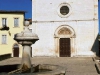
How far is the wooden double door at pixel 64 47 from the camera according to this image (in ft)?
86.8

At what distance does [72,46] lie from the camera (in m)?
26.1

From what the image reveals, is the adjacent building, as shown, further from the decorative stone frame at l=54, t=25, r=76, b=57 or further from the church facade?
the decorative stone frame at l=54, t=25, r=76, b=57

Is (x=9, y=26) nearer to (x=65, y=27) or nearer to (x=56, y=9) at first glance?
(x=56, y=9)

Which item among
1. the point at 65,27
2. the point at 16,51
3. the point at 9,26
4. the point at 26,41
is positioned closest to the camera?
the point at 26,41

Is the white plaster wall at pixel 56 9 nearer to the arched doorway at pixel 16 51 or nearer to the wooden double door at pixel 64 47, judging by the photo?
the wooden double door at pixel 64 47

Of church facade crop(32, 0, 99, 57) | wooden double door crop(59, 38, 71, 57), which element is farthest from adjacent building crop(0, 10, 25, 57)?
wooden double door crop(59, 38, 71, 57)

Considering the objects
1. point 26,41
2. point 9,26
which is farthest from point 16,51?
point 26,41

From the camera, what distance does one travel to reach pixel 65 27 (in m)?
26.5

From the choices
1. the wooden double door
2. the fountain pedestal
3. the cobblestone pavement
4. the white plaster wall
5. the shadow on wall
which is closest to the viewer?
the fountain pedestal

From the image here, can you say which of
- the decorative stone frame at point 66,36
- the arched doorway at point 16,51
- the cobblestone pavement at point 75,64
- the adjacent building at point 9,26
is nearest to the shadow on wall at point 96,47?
the decorative stone frame at point 66,36

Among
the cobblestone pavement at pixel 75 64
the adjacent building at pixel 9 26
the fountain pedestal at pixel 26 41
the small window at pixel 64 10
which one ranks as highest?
the small window at pixel 64 10

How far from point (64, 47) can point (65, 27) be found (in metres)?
2.51

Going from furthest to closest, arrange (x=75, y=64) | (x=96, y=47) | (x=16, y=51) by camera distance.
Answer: (x=16, y=51), (x=96, y=47), (x=75, y=64)

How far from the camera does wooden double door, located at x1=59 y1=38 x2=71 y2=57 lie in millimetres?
26469
